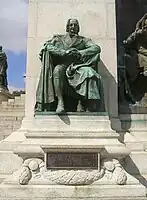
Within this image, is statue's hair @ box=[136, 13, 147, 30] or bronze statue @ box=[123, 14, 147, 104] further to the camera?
statue's hair @ box=[136, 13, 147, 30]

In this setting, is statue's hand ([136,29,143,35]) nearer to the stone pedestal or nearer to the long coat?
the long coat

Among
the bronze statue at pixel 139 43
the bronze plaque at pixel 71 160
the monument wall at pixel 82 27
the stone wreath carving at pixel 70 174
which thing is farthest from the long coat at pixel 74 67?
the bronze statue at pixel 139 43

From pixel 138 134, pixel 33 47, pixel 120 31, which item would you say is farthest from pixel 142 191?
pixel 120 31

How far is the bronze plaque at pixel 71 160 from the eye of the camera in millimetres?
6773

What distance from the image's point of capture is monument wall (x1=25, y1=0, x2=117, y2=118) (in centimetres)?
864

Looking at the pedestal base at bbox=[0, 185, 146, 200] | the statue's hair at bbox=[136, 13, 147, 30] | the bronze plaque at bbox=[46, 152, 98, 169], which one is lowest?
the pedestal base at bbox=[0, 185, 146, 200]

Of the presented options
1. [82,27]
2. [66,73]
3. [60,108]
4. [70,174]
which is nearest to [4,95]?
[82,27]

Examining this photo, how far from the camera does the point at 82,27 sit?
897 cm

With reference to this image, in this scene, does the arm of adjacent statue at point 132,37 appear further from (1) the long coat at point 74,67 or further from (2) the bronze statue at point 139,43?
(1) the long coat at point 74,67

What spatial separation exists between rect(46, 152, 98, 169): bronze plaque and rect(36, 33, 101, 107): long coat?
1219 millimetres

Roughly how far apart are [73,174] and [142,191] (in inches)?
50.2

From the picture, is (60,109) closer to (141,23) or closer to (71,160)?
(71,160)

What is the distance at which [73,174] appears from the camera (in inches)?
261

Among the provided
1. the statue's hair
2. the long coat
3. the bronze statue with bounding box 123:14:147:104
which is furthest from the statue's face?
the statue's hair
